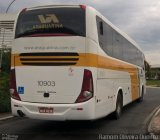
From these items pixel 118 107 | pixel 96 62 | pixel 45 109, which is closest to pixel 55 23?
pixel 96 62

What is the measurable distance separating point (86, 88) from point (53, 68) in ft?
3.44

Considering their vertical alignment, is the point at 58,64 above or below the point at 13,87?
above

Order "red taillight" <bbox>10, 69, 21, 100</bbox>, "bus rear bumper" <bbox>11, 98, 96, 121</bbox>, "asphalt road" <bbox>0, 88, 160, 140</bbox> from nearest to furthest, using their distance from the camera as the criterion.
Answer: "bus rear bumper" <bbox>11, 98, 96, 121</bbox> < "asphalt road" <bbox>0, 88, 160, 140</bbox> < "red taillight" <bbox>10, 69, 21, 100</bbox>

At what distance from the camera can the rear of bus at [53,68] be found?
11.1 meters

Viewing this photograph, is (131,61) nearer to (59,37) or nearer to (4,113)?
(4,113)

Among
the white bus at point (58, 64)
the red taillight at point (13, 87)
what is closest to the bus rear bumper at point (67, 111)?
the white bus at point (58, 64)

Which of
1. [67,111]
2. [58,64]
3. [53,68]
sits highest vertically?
[58,64]

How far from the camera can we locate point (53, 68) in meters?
11.2

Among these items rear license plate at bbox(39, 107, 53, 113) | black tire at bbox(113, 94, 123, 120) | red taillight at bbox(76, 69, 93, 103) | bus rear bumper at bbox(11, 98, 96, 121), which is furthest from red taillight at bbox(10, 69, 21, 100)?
black tire at bbox(113, 94, 123, 120)

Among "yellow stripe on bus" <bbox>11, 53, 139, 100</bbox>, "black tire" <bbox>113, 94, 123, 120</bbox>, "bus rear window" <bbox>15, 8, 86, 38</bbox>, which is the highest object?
"bus rear window" <bbox>15, 8, 86, 38</bbox>

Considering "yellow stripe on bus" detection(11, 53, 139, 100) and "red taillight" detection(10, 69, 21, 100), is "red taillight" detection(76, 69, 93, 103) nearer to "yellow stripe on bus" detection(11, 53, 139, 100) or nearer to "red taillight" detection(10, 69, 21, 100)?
"yellow stripe on bus" detection(11, 53, 139, 100)

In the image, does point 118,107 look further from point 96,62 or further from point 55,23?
point 55,23

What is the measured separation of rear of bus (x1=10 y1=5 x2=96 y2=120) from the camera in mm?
11070

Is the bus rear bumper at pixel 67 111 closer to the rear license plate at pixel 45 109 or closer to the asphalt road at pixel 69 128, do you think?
the rear license plate at pixel 45 109
